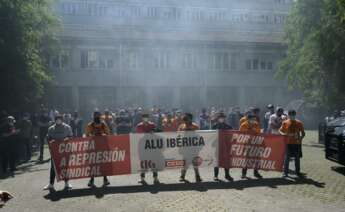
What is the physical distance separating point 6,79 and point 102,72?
22.6 meters

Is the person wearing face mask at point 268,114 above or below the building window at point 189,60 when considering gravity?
below

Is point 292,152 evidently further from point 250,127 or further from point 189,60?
point 189,60

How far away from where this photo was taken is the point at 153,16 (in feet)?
153

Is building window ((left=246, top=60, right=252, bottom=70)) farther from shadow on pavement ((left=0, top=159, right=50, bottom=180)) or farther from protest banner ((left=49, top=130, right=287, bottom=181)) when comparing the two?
protest banner ((left=49, top=130, right=287, bottom=181))

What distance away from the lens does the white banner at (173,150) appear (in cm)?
1059

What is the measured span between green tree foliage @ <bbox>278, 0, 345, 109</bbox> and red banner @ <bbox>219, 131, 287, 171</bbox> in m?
7.86

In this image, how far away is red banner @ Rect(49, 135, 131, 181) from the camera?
9.94m

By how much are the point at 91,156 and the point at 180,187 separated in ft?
6.67

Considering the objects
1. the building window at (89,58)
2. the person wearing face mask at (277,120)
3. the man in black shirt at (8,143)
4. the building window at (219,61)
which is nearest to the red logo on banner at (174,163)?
the person wearing face mask at (277,120)

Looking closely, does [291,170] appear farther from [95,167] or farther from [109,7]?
[109,7]

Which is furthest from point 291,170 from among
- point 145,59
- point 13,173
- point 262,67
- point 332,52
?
point 262,67

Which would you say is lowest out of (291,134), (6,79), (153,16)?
(291,134)

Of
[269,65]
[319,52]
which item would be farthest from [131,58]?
[319,52]

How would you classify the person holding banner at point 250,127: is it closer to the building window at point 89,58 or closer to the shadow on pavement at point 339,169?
the shadow on pavement at point 339,169
